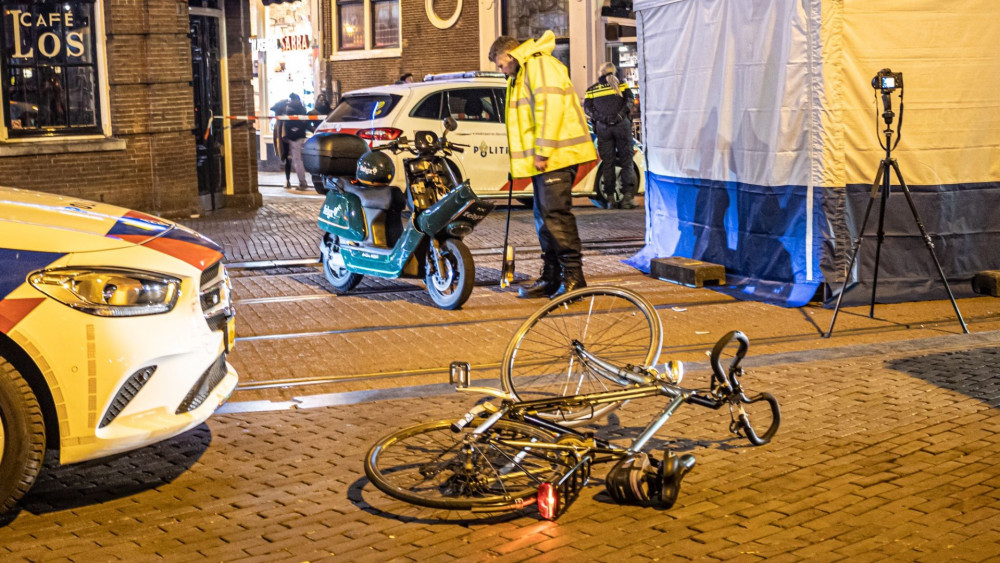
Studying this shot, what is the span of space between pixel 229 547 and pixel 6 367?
110 cm

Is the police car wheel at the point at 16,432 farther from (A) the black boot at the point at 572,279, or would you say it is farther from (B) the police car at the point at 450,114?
(B) the police car at the point at 450,114

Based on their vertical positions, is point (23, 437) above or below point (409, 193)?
below

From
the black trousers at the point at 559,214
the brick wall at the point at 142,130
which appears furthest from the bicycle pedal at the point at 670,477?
the brick wall at the point at 142,130

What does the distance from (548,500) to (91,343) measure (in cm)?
188

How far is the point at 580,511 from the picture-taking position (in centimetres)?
501

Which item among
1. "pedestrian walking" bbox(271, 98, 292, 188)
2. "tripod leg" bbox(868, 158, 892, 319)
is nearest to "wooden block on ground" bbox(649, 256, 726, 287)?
"tripod leg" bbox(868, 158, 892, 319)

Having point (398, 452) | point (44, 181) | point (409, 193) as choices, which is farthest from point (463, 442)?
point (44, 181)

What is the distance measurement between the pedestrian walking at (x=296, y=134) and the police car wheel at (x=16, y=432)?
16.7 metres

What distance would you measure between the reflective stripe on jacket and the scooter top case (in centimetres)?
69

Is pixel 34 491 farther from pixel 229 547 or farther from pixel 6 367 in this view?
pixel 229 547

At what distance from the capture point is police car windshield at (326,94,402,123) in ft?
52.4

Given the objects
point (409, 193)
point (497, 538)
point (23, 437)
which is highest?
point (409, 193)

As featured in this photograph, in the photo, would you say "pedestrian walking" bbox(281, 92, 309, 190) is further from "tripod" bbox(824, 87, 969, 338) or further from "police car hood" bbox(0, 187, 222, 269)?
"police car hood" bbox(0, 187, 222, 269)

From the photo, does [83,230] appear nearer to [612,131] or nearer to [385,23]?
[612,131]
